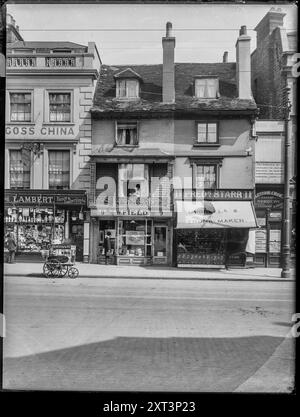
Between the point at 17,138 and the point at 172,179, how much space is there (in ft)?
5.53

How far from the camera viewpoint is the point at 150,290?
540 centimetres

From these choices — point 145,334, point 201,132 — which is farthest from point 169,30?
point 145,334

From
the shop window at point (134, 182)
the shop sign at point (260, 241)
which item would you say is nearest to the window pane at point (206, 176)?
the shop window at point (134, 182)

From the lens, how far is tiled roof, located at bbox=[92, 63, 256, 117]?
4.63 m

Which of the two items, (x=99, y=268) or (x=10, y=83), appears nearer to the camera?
(x=10, y=83)

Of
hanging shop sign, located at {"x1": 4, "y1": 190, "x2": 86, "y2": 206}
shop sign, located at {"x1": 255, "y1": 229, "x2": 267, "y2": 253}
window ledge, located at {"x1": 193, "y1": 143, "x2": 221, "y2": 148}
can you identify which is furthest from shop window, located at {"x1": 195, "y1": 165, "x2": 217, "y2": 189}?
hanging shop sign, located at {"x1": 4, "y1": 190, "x2": 86, "y2": 206}

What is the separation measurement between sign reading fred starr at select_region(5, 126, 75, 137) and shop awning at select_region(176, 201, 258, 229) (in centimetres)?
155

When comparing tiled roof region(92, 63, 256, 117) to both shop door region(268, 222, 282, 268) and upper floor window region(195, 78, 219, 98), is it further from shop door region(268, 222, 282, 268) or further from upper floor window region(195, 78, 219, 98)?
shop door region(268, 222, 282, 268)

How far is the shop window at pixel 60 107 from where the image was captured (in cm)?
457

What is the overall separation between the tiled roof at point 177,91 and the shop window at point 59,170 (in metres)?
0.70

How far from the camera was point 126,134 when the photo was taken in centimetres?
504

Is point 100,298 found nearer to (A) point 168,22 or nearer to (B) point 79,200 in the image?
(B) point 79,200

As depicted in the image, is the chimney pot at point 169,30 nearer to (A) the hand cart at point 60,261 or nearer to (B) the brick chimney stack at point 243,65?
(B) the brick chimney stack at point 243,65

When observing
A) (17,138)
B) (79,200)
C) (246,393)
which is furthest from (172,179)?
(246,393)
